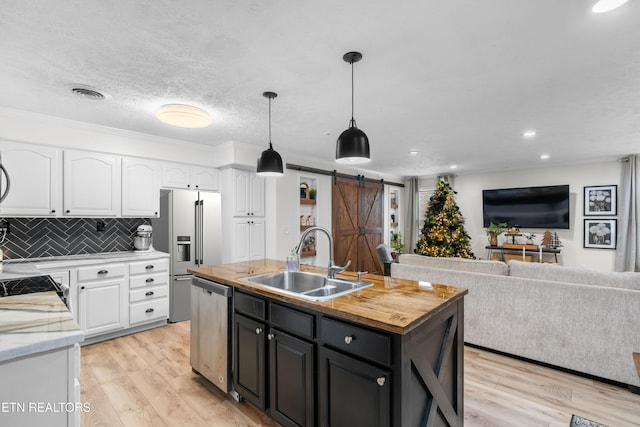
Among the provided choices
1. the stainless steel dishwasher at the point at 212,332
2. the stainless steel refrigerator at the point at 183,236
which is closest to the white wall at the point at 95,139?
the stainless steel refrigerator at the point at 183,236

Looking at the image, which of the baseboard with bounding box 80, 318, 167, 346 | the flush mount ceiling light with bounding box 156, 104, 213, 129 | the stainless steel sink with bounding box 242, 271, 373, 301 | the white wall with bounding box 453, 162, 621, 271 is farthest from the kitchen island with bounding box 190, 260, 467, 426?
the white wall with bounding box 453, 162, 621, 271

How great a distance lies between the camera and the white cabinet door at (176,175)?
4109 millimetres

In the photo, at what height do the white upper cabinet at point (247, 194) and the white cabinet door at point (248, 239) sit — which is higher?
the white upper cabinet at point (247, 194)

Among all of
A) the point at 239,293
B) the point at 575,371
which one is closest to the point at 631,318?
the point at 575,371

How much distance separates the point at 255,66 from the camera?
2.20 meters

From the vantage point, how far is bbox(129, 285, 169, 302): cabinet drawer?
3.66 meters

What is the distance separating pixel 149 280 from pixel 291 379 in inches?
110

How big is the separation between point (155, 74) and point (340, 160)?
1.56 meters

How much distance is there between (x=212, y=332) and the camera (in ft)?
7.92

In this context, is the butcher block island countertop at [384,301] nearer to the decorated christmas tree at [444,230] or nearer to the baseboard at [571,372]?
the baseboard at [571,372]

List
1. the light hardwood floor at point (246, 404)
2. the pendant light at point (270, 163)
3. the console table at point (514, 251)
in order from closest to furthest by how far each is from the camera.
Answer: the light hardwood floor at point (246, 404)
the pendant light at point (270, 163)
the console table at point (514, 251)

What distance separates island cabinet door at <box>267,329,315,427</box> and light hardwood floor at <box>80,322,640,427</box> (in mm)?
346

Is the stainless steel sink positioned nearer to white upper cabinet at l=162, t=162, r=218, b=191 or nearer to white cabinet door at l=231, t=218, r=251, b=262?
white cabinet door at l=231, t=218, r=251, b=262

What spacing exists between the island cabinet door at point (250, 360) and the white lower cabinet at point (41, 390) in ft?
3.43
